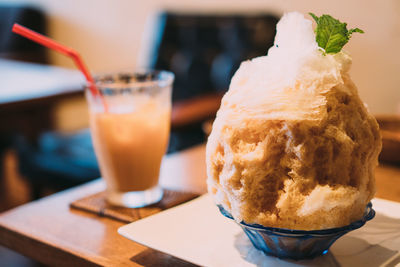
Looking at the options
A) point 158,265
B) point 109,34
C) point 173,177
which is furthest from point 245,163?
point 109,34

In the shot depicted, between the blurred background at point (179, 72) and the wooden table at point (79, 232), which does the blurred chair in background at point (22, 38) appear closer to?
the blurred background at point (179, 72)

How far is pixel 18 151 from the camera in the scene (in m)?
2.21

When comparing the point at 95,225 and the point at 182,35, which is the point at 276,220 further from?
the point at 182,35

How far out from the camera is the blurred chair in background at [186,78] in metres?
1.95

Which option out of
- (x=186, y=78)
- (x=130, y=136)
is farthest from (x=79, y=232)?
(x=186, y=78)

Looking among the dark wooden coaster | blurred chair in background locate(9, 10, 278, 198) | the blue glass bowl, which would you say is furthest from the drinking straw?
blurred chair in background locate(9, 10, 278, 198)

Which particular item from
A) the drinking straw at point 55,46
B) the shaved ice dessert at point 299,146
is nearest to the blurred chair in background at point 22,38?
the drinking straw at point 55,46

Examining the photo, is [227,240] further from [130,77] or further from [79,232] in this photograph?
[130,77]

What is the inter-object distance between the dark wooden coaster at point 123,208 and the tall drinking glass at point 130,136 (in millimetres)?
18

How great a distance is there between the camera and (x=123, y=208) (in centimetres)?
85

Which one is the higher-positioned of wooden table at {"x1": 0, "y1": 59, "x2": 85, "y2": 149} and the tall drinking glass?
the tall drinking glass

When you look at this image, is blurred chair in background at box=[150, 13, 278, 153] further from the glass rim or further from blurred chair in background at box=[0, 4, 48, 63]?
blurred chair in background at box=[0, 4, 48, 63]

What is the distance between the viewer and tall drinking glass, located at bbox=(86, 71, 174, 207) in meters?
0.88

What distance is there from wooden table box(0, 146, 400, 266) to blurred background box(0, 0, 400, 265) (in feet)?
1.34
